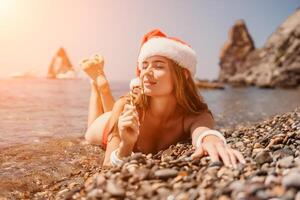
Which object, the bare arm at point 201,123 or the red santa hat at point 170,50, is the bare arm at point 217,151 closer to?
the bare arm at point 201,123

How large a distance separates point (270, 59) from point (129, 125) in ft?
281

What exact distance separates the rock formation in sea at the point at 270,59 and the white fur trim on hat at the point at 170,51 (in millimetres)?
66555

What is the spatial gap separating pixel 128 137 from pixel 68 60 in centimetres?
13519

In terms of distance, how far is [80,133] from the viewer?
34.3ft

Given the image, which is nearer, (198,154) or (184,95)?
(198,154)

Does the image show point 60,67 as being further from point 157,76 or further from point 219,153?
point 219,153

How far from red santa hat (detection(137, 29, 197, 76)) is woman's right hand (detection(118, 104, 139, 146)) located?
1.39 m

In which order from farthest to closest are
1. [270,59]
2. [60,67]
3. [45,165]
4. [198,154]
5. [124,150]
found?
[60,67] → [270,59] → [45,165] → [124,150] → [198,154]

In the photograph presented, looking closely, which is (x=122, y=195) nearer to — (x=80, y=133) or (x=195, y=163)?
(x=195, y=163)

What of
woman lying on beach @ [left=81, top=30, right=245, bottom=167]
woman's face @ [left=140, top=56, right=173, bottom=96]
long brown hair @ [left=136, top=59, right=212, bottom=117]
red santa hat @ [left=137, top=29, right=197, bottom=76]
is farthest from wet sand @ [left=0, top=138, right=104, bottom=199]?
red santa hat @ [left=137, top=29, right=197, bottom=76]

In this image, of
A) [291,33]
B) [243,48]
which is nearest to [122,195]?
[291,33]

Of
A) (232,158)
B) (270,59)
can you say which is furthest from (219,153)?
(270,59)

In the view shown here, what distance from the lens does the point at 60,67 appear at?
132 meters

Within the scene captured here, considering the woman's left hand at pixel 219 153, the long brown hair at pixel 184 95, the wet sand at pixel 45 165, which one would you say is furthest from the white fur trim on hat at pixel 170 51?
the wet sand at pixel 45 165
